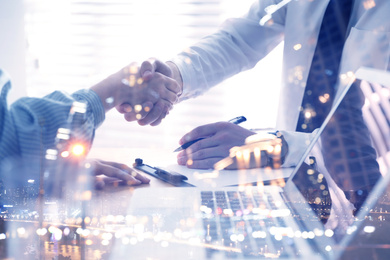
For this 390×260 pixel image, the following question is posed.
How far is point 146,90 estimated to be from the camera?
0.94 meters

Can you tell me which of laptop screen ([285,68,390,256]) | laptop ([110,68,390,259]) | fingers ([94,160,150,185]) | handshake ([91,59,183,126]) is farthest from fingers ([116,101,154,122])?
laptop screen ([285,68,390,256])

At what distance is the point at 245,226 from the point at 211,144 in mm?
337

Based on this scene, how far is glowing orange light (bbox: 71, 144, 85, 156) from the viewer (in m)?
0.58

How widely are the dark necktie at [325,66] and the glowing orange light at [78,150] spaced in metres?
0.57

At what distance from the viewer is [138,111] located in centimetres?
95

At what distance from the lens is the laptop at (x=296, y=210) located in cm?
37

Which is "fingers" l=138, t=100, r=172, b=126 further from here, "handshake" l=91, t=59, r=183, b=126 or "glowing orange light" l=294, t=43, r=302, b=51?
"glowing orange light" l=294, t=43, r=302, b=51

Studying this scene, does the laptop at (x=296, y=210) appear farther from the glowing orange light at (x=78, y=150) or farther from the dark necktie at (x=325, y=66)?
the dark necktie at (x=325, y=66)

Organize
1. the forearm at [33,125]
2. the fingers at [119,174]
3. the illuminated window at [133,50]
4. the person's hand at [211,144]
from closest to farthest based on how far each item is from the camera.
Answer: the forearm at [33,125]
the fingers at [119,174]
the person's hand at [211,144]
the illuminated window at [133,50]

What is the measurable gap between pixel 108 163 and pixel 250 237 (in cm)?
36

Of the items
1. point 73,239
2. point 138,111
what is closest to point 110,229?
point 73,239

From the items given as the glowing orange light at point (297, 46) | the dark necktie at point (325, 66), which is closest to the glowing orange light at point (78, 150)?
the dark necktie at point (325, 66)

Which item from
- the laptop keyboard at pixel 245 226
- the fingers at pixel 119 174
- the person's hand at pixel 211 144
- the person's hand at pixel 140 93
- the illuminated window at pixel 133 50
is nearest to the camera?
the laptop keyboard at pixel 245 226

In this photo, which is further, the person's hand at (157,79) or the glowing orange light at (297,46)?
the glowing orange light at (297,46)
